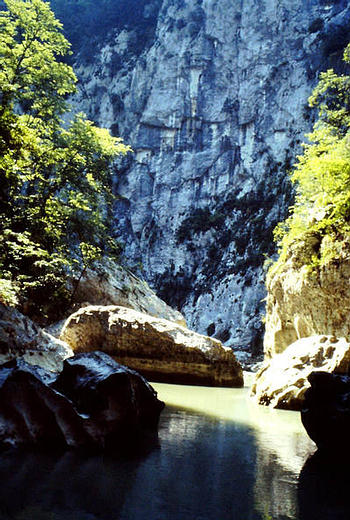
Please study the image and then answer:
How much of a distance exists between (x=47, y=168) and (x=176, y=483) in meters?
13.4

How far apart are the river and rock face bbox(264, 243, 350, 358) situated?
17.8 ft

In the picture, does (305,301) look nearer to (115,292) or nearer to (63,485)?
(115,292)

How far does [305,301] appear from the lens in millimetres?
10711

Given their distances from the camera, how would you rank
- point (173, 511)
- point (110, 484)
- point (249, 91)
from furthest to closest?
point (249, 91), point (110, 484), point (173, 511)

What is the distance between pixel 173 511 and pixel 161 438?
1.99 metres

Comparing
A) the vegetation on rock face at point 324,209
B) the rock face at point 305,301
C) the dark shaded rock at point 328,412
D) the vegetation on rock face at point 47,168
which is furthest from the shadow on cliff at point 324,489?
the vegetation on rock face at point 47,168

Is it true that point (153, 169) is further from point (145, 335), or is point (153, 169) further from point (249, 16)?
point (145, 335)

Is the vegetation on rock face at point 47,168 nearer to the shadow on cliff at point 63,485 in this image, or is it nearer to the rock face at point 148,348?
the rock face at point 148,348

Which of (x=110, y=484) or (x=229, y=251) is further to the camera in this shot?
(x=229, y=251)

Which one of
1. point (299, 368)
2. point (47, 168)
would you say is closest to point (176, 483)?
point (299, 368)

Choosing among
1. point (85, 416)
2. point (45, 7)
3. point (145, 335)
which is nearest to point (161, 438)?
point (85, 416)

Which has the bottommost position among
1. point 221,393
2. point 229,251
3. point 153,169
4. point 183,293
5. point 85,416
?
point 221,393

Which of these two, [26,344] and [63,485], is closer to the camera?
[63,485]

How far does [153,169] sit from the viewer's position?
196 ft
